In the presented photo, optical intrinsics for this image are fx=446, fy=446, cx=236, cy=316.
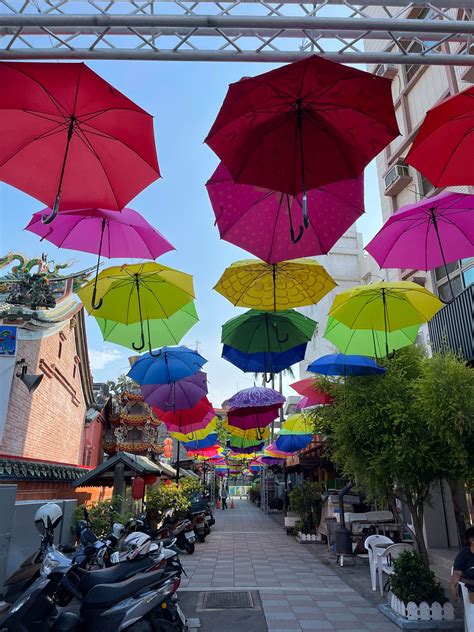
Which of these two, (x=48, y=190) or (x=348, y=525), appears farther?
(x=348, y=525)

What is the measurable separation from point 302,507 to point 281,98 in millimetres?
15564

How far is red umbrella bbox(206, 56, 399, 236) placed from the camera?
3389 mm

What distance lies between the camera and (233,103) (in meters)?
3.49

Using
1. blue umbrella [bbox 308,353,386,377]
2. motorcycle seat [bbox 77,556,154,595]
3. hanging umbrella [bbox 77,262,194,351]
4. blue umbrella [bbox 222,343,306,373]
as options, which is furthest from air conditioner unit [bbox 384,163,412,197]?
motorcycle seat [bbox 77,556,154,595]

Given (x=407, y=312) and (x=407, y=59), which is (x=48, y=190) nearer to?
(x=407, y=59)

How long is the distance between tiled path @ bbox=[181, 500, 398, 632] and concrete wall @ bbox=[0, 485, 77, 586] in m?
3.57

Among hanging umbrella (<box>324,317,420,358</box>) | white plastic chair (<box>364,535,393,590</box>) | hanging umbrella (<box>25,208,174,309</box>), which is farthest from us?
white plastic chair (<box>364,535,393,590</box>)

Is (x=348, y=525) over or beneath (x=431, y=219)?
beneath

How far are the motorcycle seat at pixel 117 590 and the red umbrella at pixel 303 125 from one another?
4044 mm

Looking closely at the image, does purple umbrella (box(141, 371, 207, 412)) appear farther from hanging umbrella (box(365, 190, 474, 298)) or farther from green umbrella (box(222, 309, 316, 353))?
hanging umbrella (box(365, 190, 474, 298))

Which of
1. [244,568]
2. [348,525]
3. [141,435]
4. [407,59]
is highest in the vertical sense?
[407,59]

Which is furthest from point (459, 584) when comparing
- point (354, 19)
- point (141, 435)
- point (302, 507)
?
point (141, 435)

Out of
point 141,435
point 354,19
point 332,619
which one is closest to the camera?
point 354,19

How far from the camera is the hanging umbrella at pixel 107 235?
18.9 ft
